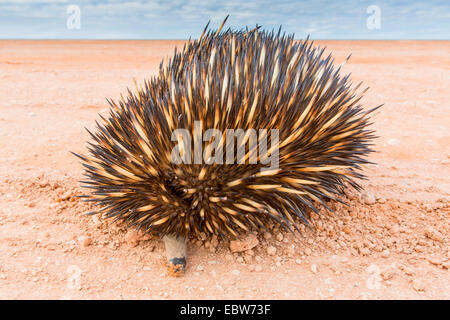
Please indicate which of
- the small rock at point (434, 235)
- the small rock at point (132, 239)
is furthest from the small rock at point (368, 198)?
the small rock at point (132, 239)

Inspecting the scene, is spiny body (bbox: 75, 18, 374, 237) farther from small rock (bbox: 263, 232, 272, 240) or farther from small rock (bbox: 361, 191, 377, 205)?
small rock (bbox: 361, 191, 377, 205)

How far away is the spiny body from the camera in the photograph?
233 centimetres

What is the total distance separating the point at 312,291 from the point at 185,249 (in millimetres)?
863

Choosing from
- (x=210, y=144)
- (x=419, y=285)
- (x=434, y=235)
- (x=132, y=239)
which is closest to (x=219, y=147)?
(x=210, y=144)

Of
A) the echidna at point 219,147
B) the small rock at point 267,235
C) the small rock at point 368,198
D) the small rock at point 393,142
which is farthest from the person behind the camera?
the small rock at point 393,142

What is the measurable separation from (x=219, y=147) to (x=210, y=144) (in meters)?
0.05

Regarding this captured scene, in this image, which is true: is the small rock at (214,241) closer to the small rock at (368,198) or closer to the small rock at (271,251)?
the small rock at (271,251)

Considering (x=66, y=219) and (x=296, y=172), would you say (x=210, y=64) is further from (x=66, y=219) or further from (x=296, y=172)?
(x=66, y=219)

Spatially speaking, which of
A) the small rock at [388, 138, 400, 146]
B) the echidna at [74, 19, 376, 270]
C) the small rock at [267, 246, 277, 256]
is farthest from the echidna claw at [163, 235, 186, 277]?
the small rock at [388, 138, 400, 146]

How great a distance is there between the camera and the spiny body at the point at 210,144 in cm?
233

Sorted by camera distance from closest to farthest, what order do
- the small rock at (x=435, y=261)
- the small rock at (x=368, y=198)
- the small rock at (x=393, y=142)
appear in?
the small rock at (x=435, y=261) < the small rock at (x=368, y=198) < the small rock at (x=393, y=142)

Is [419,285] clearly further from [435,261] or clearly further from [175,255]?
[175,255]

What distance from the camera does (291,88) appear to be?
268 centimetres
